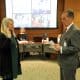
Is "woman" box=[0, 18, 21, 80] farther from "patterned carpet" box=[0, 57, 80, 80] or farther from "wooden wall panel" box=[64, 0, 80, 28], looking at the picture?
"wooden wall panel" box=[64, 0, 80, 28]

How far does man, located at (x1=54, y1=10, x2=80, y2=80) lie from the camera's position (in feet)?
9.02

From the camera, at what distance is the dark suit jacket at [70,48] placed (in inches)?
108

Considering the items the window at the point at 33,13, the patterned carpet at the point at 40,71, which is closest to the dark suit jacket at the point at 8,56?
the patterned carpet at the point at 40,71

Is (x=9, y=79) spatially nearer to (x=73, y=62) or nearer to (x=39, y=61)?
(x=73, y=62)

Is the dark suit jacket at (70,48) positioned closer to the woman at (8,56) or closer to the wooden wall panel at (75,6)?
the woman at (8,56)

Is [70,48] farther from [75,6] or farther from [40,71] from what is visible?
[75,6]

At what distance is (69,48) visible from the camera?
275 cm

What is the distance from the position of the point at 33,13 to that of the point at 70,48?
121 inches

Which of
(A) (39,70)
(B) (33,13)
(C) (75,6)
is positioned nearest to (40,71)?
(A) (39,70)

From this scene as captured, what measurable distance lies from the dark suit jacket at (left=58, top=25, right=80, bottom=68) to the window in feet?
9.42

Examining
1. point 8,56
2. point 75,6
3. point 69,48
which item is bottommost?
point 8,56

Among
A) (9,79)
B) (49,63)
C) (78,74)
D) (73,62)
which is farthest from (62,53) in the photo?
(49,63)

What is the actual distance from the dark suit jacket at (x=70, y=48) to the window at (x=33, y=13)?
2.87 m

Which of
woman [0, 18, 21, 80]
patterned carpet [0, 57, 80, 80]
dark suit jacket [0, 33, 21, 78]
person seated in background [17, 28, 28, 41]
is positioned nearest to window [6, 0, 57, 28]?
person seated in background [17, 28, 28, 41]
